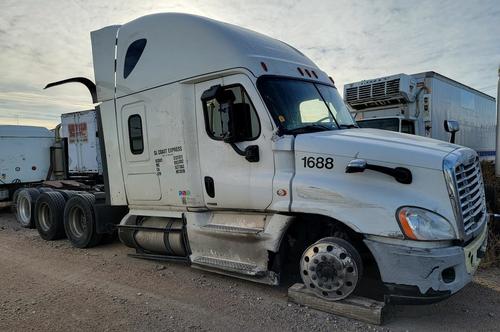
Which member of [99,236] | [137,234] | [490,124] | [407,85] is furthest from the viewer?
[490,124]

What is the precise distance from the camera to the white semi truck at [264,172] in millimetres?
3709

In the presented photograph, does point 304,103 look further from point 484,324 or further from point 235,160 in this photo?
point 484,324

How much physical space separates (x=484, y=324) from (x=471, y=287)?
1025 mm

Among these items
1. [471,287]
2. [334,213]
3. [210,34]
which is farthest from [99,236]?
[471,287]

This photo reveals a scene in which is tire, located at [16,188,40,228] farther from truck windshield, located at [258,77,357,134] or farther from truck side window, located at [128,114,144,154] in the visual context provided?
truck windshield, located at [258,77,357,134]

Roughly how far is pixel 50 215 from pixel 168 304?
478 centimetres

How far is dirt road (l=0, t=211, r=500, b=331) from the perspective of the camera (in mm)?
3998

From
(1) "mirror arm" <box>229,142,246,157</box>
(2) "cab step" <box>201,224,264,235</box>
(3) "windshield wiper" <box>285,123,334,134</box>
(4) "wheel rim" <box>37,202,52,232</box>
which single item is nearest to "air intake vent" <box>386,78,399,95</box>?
(3) "windshield wiper" <box>285,123,334,134</box>

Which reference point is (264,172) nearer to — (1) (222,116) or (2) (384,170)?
(1) (222,116)

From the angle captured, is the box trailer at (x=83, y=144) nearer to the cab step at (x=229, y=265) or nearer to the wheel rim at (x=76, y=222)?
the wheel rim at (x=76, y=222)

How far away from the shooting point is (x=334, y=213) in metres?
3.99

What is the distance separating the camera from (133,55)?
5.94 m

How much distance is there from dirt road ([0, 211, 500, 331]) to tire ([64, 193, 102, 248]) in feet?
3.14

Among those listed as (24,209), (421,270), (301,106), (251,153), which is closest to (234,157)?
(251,153)
